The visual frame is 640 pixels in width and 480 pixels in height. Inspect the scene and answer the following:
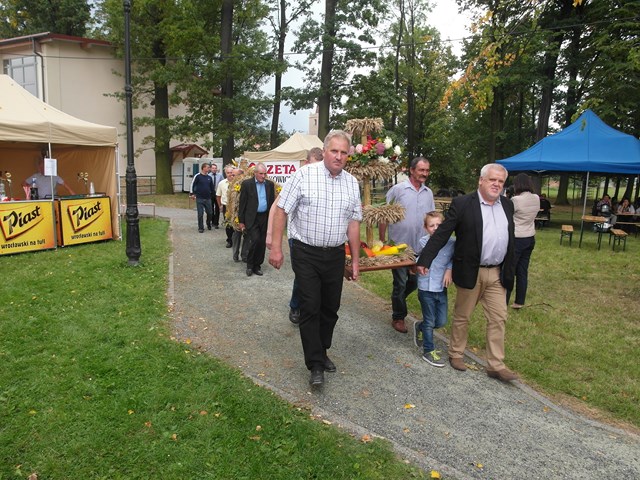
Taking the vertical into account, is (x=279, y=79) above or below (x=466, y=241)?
above

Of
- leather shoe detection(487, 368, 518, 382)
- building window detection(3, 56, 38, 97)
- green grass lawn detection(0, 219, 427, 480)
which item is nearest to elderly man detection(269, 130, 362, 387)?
green grass lawn detection(0, 219, 427, 480)

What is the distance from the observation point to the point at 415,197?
17.1 feet

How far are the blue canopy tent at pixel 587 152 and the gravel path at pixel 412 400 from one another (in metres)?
12.0

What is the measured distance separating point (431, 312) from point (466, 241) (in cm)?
87

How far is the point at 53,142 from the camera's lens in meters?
9.90

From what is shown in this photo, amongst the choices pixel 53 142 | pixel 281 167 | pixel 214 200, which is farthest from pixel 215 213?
pixel 53 142

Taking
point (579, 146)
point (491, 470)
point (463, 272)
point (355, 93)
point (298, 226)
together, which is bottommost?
point (491, 470)

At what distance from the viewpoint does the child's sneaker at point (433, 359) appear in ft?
15.3

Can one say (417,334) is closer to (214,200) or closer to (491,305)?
(491,305)

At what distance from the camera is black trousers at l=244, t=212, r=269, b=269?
26.3 ft

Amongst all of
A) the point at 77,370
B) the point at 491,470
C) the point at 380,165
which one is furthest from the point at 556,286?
the point at 77,370

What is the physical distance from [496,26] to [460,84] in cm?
127

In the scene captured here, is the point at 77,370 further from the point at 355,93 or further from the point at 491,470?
the point at 355,93

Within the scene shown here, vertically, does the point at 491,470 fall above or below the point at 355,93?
below
